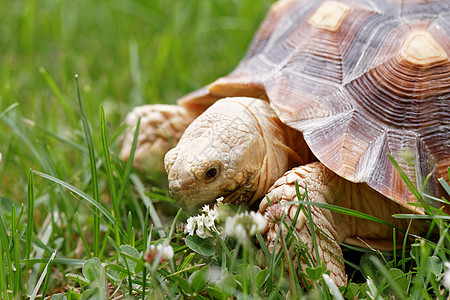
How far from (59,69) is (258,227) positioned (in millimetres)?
3193

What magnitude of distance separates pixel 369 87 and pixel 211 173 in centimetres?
79

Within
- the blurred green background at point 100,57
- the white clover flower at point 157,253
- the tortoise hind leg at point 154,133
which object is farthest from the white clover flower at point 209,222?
the blurred green background at point 100,57

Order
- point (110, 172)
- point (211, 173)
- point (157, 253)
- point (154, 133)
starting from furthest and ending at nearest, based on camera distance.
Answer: point (154, 133) → point (110, 172) → point (211, 173) → point (157, 253)

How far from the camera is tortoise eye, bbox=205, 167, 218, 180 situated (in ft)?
6.23

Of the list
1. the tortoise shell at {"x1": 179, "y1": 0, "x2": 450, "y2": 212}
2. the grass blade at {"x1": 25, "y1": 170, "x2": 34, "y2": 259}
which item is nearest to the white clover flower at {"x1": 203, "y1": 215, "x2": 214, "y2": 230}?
the tortoise shell at {"x1": 179, "y1": 0, "x2": 450, "y2": 212}

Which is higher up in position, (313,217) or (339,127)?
(339,127)

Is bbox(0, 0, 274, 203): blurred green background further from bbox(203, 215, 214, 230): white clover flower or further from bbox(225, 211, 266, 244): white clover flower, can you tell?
bbox(225, 211, 266, 244): white clover flower

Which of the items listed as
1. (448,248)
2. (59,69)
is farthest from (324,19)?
(59,69)

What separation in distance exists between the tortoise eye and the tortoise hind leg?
29.9 inches

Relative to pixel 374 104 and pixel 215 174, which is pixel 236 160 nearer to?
pixel 215 174

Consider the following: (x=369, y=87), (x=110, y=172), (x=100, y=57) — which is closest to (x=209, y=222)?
(x=110, y=172)

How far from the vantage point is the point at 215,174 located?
192cm

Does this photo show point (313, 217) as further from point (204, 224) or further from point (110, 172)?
point (110, 172)

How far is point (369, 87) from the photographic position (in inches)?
85.6
